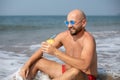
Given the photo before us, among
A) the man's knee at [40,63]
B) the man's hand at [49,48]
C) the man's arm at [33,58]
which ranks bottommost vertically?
the man's knee at [40,63]

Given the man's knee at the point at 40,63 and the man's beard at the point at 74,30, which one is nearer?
the man's beard at the point at 74,30

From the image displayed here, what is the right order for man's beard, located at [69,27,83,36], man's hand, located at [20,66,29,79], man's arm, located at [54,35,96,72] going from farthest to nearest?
man's hand, located at [20,66,29,79], man's beard, located at [69,27,83,36], man's arm, located at [54,35,96,72]

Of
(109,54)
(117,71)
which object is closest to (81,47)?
(117,71)

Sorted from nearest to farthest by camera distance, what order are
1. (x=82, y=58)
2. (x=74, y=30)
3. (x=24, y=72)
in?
(x=82, y=58)
(x=74, y=30)
(x=24, y=72)

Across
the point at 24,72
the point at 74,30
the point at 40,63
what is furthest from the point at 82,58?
Answer: the point at 24,72

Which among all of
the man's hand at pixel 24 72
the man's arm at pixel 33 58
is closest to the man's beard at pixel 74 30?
the man's arm at pixel 33 58

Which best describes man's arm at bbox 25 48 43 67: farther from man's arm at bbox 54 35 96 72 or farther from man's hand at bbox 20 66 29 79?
man's arm at bbox 54 35 96 72

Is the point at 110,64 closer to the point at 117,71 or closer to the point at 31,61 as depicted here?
the point at 117,71

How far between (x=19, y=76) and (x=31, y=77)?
Answer: 0.64 ft

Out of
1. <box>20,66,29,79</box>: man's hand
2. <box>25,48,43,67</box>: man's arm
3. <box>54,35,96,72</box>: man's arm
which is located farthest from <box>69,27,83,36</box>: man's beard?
<box>20,66,29,79</box>: man's hand

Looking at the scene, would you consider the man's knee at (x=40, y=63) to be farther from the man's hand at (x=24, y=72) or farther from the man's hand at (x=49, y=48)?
the man's hand at (x=49, y=48)

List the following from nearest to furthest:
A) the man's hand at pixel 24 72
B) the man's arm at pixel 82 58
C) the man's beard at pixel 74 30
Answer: the man's arm at pixel 82 58, the man's beard at pixel 74 30, the man's hand at pixel 24 72

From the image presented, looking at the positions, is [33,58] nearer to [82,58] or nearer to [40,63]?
[40,63]

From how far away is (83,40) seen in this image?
3607 mm
